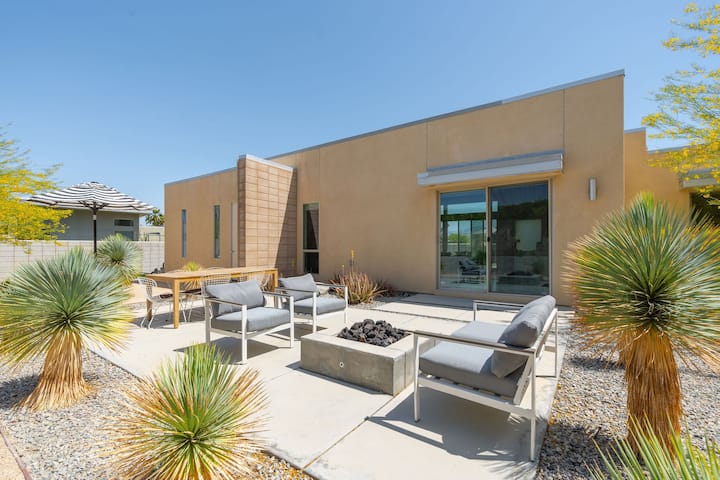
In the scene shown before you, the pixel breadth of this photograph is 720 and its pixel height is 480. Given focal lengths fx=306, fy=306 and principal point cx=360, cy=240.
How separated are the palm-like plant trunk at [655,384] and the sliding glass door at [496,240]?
560 centimetres

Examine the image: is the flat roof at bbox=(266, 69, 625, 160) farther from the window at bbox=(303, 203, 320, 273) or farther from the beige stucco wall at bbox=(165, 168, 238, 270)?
the beige stucco wall at bbox=(165, 168, 238, 270)

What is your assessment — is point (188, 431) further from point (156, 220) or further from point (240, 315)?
point (156, 220)

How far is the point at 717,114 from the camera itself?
17.4 feet

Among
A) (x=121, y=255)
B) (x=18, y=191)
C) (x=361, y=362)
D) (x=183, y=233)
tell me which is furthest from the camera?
(x=183, y=233)

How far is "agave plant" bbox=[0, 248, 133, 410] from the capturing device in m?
2.90

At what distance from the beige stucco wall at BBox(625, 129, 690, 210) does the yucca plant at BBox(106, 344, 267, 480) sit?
999cm

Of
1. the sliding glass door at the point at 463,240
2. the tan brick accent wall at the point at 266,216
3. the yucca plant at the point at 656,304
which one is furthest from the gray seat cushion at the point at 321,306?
the tan brick accent wall at the point at 266,216

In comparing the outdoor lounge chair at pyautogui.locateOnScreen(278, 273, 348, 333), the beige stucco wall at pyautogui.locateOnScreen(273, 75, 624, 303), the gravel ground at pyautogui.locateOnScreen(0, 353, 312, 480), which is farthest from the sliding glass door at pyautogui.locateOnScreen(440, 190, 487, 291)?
the gravel ground at pyautogui.locateOnScreen(0, 353, 312, 480)

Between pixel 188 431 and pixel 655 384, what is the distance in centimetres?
297

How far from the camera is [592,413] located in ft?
8.76

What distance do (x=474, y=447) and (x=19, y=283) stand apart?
4.51 metres

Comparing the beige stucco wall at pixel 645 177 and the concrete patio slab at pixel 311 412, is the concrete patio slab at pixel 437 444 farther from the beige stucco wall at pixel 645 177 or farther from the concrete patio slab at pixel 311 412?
the beige stucco wall at pixel 645 177

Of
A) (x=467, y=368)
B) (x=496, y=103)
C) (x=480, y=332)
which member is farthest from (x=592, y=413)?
(x=496, y=103)

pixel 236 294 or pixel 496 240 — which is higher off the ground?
pixel 496 240
